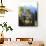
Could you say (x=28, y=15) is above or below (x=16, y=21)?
above

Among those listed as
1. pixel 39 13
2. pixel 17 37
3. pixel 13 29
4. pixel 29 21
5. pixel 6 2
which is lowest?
pixel 17 37

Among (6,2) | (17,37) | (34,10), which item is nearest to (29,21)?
(34,10)

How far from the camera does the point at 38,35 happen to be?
393 centimetres

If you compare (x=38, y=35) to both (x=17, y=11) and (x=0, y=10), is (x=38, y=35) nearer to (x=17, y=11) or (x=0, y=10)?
(x=17, y=11)

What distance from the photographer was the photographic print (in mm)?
3889

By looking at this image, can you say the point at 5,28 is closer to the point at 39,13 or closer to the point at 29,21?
the point at 29,21

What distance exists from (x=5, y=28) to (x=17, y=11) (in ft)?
2.08

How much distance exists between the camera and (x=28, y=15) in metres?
3.90

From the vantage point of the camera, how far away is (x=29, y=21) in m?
3.91

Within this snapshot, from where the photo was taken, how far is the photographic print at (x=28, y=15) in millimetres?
3889

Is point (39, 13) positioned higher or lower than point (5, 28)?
higher

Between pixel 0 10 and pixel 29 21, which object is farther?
pixel 29 21

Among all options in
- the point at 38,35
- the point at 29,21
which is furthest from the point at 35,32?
the point at 29,21

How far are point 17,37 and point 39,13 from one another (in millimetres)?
1006
